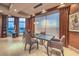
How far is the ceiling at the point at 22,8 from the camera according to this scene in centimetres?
276

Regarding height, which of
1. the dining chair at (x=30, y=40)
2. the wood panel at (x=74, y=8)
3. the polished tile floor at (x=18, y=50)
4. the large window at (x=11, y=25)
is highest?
the wood panel at (x=74, y=8)

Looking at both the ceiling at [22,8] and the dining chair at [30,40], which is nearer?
the ceiling at [22,8]

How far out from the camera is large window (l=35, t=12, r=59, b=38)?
2828 mm

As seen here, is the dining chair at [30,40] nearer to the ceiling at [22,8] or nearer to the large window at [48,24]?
the large window at [48,24]

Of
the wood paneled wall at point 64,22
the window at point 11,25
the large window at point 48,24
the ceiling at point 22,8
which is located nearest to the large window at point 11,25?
the window at point 11,25

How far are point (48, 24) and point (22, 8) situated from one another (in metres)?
0.69

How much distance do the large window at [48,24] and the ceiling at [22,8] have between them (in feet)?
0.67

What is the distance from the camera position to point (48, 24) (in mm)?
2906

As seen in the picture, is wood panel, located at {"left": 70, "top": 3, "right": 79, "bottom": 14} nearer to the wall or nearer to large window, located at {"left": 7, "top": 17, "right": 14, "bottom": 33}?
the wall

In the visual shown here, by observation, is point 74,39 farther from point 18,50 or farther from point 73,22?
point 18,50

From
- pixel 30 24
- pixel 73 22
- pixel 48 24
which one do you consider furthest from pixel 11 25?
pixel 73 22

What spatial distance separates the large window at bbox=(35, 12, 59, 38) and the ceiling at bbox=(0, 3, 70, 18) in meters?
0.20

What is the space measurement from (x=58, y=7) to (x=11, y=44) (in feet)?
4.39

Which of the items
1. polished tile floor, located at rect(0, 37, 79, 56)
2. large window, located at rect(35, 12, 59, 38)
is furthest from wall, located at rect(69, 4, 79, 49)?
large window, located at rect(35, 12, 59, 38)
